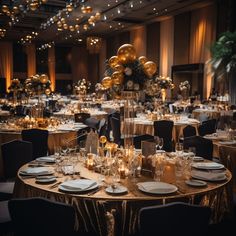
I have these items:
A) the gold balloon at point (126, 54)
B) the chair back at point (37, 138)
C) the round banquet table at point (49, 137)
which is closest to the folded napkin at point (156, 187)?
the gold balloon at point (126, 54)

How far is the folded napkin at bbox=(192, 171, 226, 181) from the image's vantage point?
8.87ft

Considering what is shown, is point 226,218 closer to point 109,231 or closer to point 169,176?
point 169,176

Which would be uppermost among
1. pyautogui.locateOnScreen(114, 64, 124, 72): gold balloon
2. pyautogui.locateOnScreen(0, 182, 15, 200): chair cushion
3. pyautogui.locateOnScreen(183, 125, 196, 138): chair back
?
pyautogui.locateOnScreen(114, 64, 124, 72): gold balloon

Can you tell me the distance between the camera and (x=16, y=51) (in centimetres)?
2370

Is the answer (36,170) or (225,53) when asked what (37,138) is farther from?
(225,53)

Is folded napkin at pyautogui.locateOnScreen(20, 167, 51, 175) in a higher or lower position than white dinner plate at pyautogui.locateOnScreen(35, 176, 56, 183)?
higher

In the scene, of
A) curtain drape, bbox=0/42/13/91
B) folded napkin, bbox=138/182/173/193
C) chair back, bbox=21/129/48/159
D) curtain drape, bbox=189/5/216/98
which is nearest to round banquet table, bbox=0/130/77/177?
chair back, bbox=21/129/48/159

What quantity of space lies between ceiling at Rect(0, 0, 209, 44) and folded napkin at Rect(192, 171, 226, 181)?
8.42 metres

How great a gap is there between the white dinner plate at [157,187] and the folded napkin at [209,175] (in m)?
0.39

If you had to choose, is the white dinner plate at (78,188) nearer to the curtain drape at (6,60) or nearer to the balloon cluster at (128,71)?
the balloon cluster at (128,71)

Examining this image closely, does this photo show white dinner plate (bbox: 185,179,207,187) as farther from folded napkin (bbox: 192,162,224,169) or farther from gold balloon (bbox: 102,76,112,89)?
gold balloon (bbox: 102,76,112,89)

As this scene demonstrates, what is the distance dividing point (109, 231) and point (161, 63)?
16088mm

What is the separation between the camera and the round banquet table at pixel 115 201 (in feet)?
7.61

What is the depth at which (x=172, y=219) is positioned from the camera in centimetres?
186
